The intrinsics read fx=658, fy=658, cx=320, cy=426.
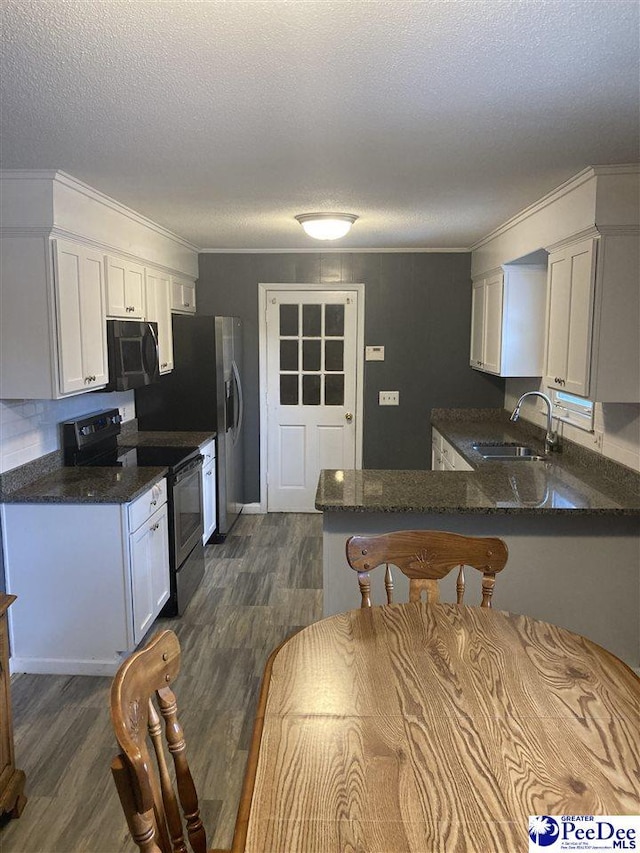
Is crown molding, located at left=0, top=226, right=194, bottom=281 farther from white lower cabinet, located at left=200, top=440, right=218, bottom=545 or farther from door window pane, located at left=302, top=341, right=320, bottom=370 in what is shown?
door window pane, located at left=302, top=341, right=320, bottom=370

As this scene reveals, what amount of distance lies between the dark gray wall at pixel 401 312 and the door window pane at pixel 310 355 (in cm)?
43

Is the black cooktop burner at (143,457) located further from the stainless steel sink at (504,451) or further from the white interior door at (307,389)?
the stainless steel sink at (504,451)

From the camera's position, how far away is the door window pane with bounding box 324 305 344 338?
229 inches

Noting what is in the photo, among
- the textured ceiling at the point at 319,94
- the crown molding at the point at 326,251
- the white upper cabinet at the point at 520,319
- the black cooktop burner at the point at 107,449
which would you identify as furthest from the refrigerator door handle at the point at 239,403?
the textured ceiling at the point at 319,94

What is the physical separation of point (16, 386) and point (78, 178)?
0.99m

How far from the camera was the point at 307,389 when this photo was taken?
233 inches

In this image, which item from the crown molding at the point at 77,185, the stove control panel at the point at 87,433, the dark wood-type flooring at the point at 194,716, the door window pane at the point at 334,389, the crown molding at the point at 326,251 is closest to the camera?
the dark wood-type flooring at the point at 194,716

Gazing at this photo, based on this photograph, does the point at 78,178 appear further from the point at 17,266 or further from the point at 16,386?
the point at 16,386

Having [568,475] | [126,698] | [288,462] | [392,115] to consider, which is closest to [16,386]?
[392,115]

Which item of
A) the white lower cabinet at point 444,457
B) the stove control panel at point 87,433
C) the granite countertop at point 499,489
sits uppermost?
the stove control panel at point 87,433

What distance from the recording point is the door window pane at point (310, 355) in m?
5.87

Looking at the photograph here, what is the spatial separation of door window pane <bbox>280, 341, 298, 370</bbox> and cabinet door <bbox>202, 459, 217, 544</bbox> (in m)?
1.32

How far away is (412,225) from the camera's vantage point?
437 centimetres

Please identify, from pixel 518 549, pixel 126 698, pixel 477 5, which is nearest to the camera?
pixel 126 698
